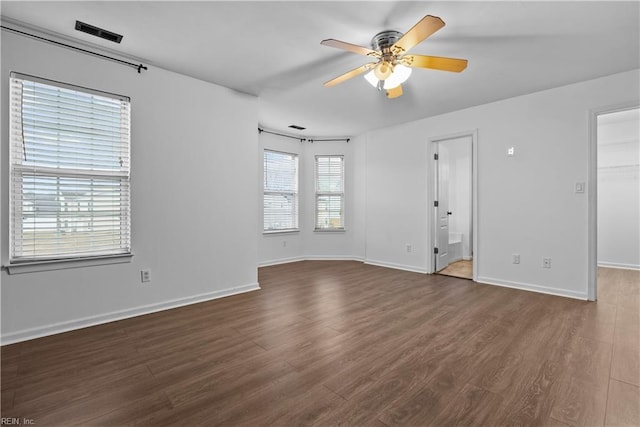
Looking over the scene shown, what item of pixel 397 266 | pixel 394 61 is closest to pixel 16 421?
pixel 394 61

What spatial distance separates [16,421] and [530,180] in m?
5.00

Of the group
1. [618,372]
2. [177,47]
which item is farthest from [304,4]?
[618,372]

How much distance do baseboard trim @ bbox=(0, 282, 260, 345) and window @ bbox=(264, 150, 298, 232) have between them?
2.24 metres

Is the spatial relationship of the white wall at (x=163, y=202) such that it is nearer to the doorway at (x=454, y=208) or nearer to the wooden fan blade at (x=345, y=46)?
the wooden fan blade at (x=345, y=46)

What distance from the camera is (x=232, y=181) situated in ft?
11.9

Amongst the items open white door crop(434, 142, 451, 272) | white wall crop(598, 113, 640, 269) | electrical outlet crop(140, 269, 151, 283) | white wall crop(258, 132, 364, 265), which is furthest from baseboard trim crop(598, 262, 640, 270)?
electrical outlet crop(140, 269, 151, 283)

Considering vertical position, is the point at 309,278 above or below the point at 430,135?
below

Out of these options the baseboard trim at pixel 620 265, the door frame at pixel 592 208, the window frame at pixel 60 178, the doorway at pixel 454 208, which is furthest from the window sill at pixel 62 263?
the baseboard trim at pixel 620 265

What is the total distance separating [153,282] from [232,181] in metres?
1.41

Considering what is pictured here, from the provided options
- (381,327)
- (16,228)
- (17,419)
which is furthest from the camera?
(381,327)

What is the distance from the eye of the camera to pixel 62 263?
2514mm

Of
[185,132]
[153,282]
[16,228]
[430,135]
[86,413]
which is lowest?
[86,413]

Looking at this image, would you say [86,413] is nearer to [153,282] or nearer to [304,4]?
[153,282]

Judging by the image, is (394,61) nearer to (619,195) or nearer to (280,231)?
(280,231)
